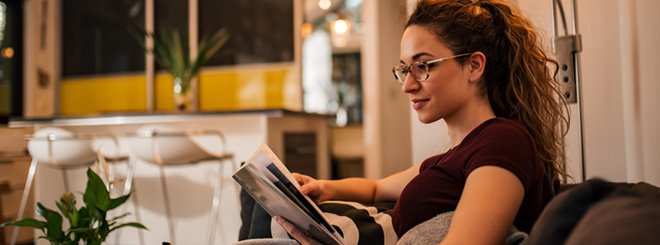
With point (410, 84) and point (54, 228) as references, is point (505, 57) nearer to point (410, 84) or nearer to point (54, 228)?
point (410, 84)

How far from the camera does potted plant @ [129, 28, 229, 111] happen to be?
155 inches

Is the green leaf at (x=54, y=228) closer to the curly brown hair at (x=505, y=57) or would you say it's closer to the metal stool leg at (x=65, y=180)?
the curly brown hair at (x=505, y=57)

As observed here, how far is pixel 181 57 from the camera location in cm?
429

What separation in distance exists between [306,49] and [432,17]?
613 centimetres

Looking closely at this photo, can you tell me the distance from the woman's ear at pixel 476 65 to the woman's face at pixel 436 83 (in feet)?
0.04

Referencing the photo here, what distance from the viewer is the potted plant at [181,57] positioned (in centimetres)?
393

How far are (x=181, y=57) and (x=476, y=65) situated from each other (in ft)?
11.7

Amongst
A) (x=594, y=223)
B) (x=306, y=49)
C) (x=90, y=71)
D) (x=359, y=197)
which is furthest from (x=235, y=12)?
(x=594, y=223)

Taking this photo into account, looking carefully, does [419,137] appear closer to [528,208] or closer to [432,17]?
[432,17]


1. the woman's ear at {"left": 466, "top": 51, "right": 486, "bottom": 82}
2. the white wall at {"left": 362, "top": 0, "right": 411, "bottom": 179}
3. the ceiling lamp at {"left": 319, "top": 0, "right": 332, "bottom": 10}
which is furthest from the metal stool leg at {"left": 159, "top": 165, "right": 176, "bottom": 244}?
the ceiling lamp at {"left": 319, "top": 0, "right": 332, "bottom": 10}

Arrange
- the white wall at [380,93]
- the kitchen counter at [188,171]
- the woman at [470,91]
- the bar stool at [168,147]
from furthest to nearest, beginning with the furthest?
the white wall at [380,93], the kitchen counter at [188,171], the bar stool at [168,147], the woman at [470,91]

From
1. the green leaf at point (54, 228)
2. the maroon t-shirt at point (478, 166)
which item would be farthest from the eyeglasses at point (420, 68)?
the green leaf at point (54, 228)

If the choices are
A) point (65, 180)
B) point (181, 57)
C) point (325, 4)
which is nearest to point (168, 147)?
point (65, 180)

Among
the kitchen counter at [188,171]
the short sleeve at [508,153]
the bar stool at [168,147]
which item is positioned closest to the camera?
the short sleeve at [508,153]
